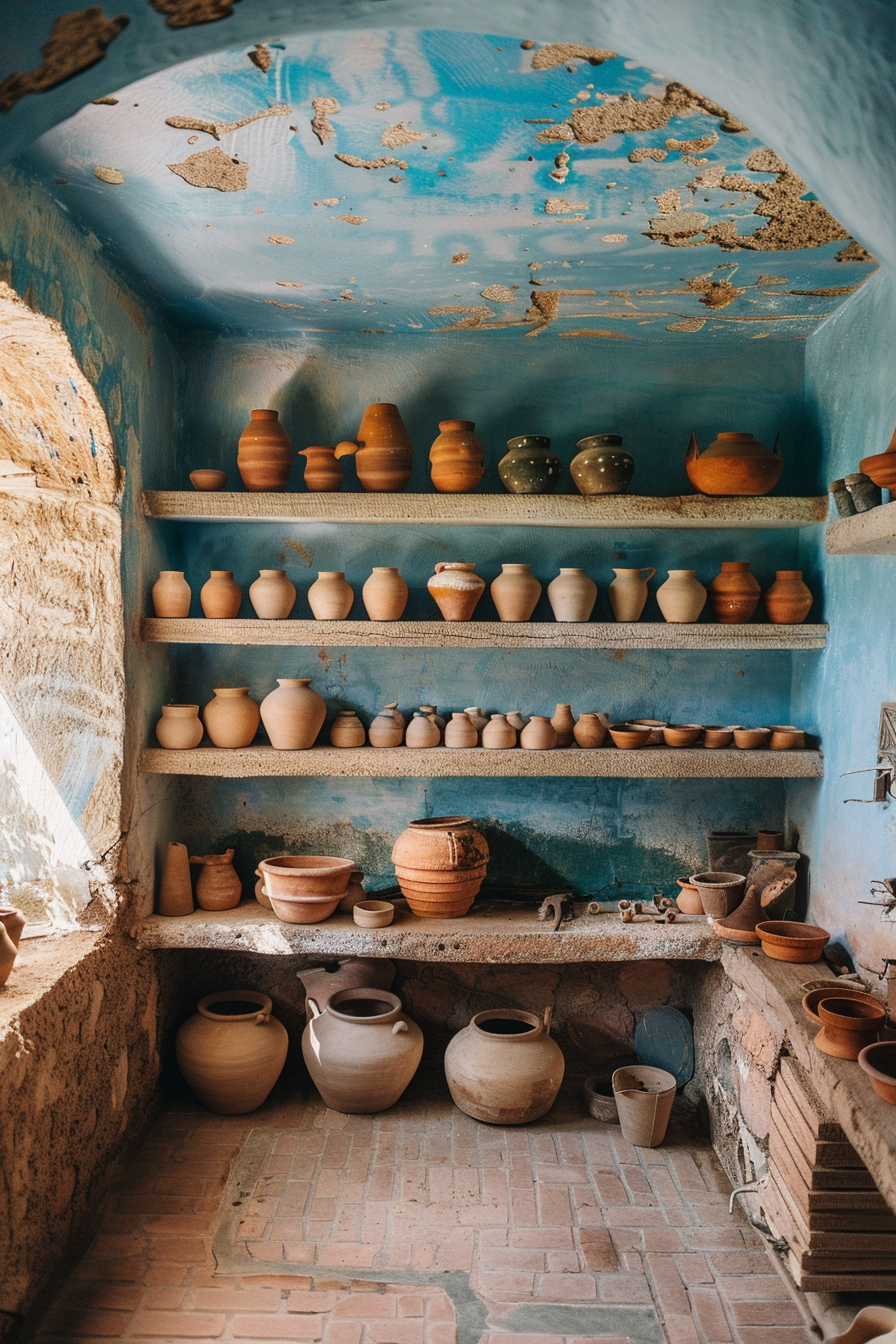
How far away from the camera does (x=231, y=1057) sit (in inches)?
138

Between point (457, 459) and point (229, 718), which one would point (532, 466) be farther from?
point (229, 718)

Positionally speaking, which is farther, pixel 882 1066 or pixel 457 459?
pixel 457 459

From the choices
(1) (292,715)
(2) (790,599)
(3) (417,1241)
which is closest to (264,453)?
(1) (292,715)

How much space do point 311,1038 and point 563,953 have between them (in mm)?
1092

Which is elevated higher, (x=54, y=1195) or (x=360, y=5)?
(x=360, y=5)

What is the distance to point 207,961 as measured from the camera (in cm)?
400

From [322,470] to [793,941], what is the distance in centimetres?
256

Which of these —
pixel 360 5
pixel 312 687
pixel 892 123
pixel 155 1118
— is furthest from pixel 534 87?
pixel 155 1118

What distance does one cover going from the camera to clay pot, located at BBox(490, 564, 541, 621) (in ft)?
12.0

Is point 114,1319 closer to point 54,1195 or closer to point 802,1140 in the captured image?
point 54,1195

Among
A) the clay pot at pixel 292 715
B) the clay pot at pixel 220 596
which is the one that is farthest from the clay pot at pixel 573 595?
Answer: the clay pot at pixel 220 596

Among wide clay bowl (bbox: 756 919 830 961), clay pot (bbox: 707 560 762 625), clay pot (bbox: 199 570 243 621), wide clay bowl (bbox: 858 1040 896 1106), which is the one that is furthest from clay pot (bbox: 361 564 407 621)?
wide clay bowl (bbox: 858 1040 896 1106)

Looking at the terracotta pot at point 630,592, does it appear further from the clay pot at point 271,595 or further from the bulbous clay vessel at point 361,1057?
the bulbous clay vessel at point 361,1057

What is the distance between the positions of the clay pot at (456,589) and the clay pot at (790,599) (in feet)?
4.02
